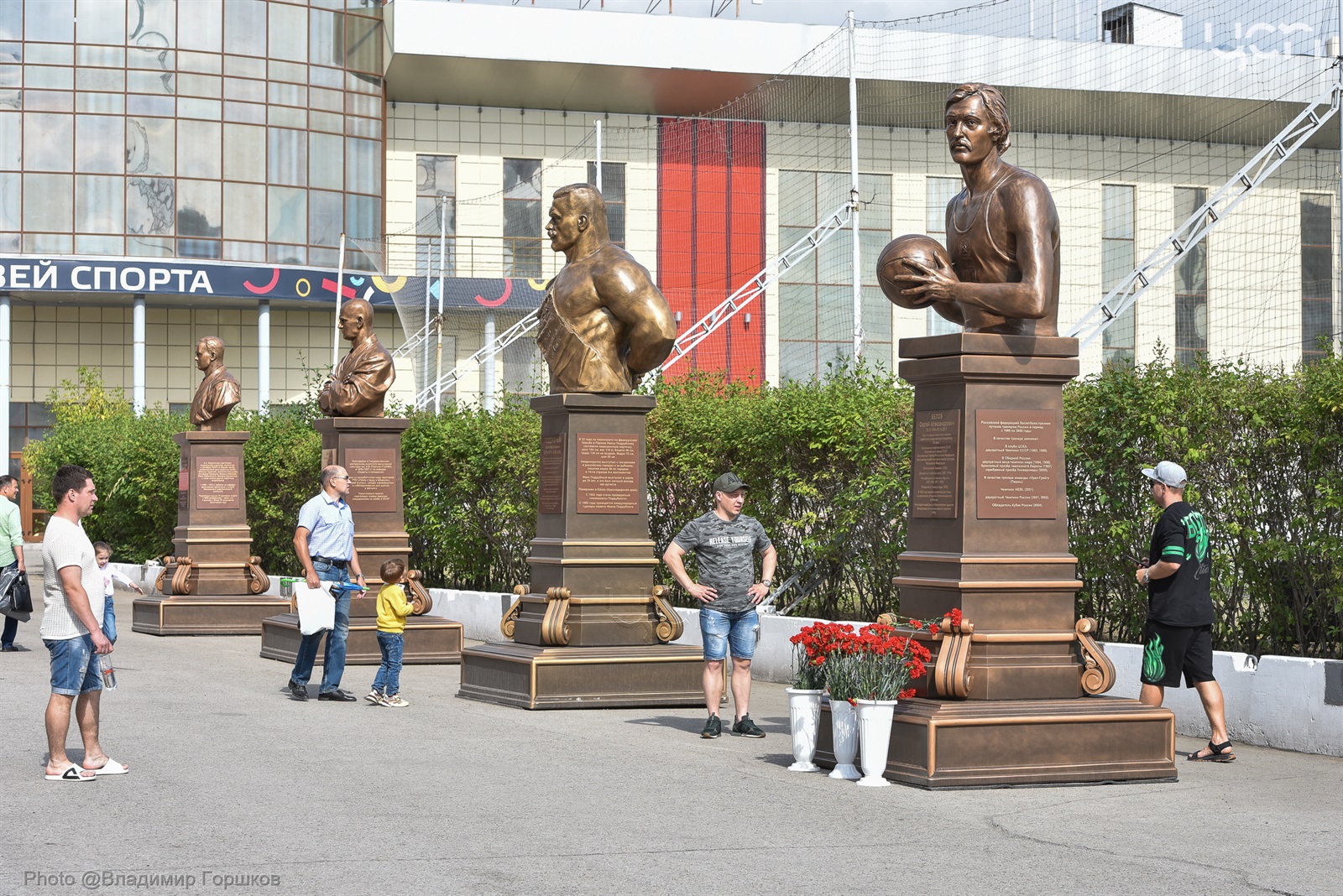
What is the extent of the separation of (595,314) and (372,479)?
472cm

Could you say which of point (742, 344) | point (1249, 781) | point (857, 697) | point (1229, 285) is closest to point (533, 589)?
point (857, 697)

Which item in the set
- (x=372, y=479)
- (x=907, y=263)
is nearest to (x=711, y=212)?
(x=372, y=479)

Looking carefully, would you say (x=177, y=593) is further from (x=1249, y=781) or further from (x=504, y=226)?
(x=504, y=226)

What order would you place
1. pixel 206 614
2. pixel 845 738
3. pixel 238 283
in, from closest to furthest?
pixel 845 738
pixel 206 614
pixel 238 283

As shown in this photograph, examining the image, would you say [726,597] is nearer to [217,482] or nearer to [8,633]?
[8,633]

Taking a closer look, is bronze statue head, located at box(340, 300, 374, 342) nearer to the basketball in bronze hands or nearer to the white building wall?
the basketball in bronze hands

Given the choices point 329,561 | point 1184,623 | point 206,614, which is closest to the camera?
point 1184,623

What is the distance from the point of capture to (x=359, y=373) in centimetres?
1684

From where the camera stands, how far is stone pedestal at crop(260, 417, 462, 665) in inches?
638

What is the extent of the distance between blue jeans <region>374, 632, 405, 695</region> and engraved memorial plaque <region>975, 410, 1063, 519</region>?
5.26 m

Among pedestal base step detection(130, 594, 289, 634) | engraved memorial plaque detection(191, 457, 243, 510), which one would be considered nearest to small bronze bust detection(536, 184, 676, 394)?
pedestal base step detection(130, 594, 289, 634)

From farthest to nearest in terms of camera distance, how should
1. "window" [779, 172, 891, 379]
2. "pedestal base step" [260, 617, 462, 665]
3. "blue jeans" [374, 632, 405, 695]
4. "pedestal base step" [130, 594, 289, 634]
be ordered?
"window" [779, 172, 891, 379] → "pedestal base step" [130, 594, 289, 634] → "pedestal base step" [260, 617, 462, 665] → "blue jeans" [374, 632, 405, 695]

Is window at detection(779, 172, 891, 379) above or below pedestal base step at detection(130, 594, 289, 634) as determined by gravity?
above

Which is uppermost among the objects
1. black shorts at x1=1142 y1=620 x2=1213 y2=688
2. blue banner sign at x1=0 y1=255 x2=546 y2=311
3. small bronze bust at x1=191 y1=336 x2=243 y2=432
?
blue banner sign at x1=0 y1=255 x2=546 y2=311
